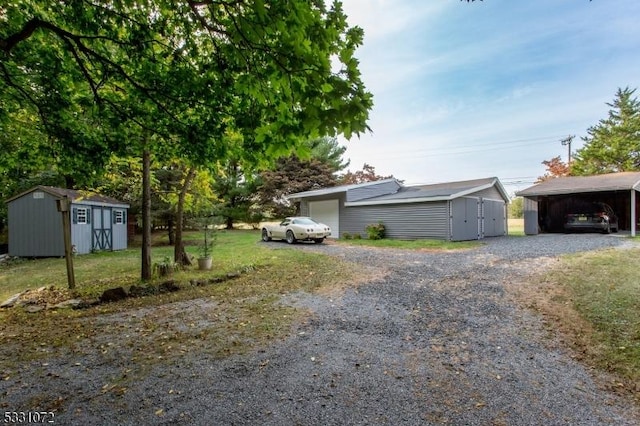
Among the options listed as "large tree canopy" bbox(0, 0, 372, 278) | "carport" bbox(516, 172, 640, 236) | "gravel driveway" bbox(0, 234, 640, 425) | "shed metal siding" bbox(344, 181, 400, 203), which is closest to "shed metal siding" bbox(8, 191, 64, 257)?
Answer: "large tree canopy" bbox(0, 0, 372, 278)

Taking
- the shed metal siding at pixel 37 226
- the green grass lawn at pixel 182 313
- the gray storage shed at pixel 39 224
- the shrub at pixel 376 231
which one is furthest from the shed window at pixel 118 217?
the shrub at pixel 376 231

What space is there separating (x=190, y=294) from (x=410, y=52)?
10.0 meters

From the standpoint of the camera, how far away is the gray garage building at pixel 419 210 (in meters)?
15.0

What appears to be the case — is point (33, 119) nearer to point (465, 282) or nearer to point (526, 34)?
point (465, 282)

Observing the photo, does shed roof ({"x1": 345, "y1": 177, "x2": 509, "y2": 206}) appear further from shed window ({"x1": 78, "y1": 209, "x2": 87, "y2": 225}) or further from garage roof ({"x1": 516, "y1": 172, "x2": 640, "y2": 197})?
shed window ({"x1": 78, "y1": 209, "x2": 87, "y2": 225})

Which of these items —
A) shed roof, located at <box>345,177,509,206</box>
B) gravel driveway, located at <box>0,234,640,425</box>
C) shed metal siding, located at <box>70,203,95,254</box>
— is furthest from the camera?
shed roof, located at <box>345,177,509,206</box>

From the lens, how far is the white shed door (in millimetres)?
19500

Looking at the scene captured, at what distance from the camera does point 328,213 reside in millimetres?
20109

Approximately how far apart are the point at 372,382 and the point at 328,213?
56.5 feet

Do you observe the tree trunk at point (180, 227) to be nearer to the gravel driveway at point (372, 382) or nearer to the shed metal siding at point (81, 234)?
the gravel driveway at point (372, 382)

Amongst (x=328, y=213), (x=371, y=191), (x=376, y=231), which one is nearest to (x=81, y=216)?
(x=328, y=213)

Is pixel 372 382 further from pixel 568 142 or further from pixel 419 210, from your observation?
pixel 568 142

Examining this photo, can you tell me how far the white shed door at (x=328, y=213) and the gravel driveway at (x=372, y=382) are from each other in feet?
47.8

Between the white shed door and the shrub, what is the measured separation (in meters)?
2.74
